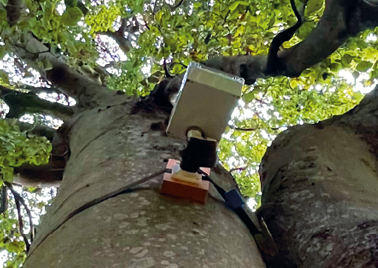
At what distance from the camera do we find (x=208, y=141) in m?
1.08

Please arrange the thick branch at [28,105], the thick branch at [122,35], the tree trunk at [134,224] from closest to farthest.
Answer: the tree trunk at [134,224]
the thick branch at [28,105]
the thick branch at [122,35]

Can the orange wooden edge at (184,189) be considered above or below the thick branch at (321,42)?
below

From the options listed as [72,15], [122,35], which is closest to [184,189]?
[72,15]

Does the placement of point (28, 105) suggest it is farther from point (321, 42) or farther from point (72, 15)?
point (321, 42)

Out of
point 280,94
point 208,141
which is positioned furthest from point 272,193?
point 280,94

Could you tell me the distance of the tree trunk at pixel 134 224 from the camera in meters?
0.90

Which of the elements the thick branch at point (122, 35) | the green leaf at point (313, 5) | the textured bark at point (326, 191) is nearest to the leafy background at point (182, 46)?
the green leaf at point (313, 5)

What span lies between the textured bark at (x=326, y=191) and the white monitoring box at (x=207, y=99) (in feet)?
1.20

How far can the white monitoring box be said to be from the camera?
1.12 meters

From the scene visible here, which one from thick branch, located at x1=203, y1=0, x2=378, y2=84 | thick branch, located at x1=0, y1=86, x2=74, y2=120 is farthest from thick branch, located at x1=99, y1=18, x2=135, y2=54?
thick branch, located at x1=203, y1=0, x2=378, y2=84

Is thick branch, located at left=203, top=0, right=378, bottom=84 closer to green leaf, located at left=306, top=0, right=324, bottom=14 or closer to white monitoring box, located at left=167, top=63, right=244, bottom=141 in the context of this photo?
green leaf, located at left=306, top=0, right=324, bottom=14

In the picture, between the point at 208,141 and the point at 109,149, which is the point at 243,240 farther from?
the point at 109,149

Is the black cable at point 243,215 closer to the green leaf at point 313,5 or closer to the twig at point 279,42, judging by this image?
the twig at point 279,42

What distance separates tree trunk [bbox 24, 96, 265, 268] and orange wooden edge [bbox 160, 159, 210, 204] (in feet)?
0.05
